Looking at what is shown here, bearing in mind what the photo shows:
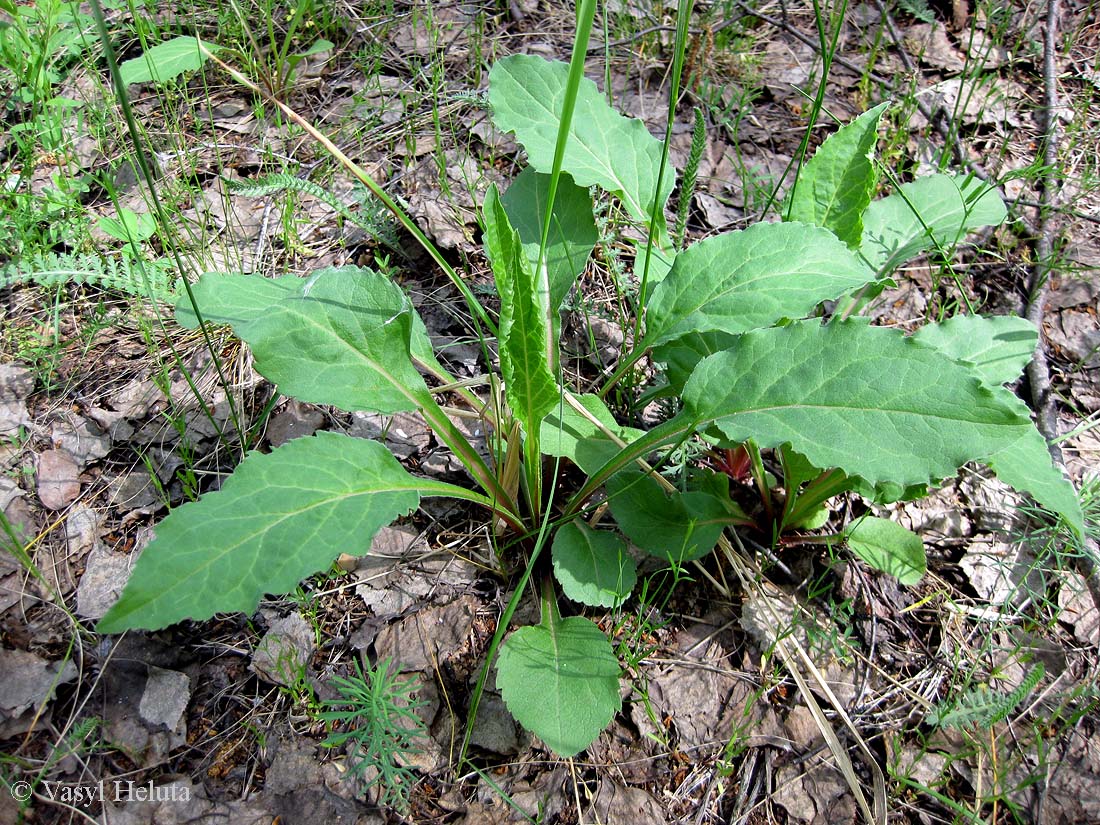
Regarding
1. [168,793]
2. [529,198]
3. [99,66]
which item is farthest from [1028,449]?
[99,66]

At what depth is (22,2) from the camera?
270cm

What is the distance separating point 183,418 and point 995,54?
3.29 meters

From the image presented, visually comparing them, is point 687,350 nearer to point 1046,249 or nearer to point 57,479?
point 1046,249

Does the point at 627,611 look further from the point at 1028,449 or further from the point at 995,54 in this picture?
the point at 995,54

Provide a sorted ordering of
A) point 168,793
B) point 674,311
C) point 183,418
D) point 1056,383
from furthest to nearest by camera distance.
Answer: point 1056,383, point 183,418, point 674,311, point 168,793

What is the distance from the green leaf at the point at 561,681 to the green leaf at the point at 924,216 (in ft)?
4.19

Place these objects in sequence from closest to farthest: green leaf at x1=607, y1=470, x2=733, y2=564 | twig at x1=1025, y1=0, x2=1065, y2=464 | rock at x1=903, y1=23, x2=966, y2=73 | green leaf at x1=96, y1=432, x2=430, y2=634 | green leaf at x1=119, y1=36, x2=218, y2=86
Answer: green leaf at x1=96, y1=432, x2=430, y2=634 < green leaf at x1=607, y1=470, x2=733, y2=564 < twig at x1=1025, y1=0, x2=1065, y2=464 < green leaf at x1=119, y1=36, x2=218, y2=86 < rock at x1=903, y1=23, x2=966, y2=73

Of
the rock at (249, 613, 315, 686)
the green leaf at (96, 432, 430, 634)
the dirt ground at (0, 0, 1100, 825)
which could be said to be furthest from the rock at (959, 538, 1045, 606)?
the rock at (249, 613, 315, 686)

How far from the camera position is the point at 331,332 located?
A: 5.53 ft

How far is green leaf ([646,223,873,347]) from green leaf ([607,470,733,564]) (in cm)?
36

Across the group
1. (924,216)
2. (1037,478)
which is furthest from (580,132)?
(1037,478)

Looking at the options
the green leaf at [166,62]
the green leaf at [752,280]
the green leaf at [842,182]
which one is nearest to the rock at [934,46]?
the green leaf at [842,182]

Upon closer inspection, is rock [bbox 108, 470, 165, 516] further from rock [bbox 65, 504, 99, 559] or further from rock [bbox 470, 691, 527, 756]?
rock [bbox 470, 691, 527, 756]

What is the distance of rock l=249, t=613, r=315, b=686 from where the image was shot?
5.24 feet
